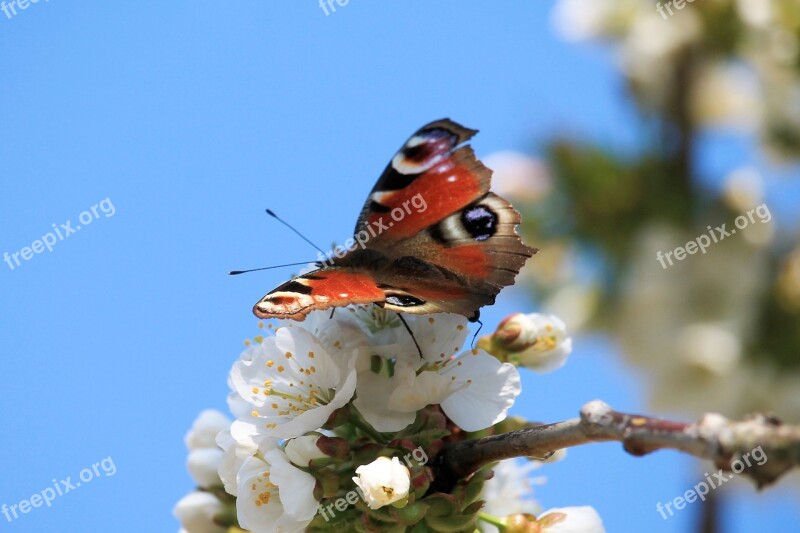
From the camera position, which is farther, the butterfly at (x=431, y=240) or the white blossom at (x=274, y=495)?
the butterfly at (x=431, y=240)

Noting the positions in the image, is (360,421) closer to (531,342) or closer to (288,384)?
(288,384)

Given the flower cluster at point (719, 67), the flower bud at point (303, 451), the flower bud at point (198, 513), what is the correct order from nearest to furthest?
the flower bud at point (303, 451)
the flower bud at point (198, 513)
the flower cluster at point (719, 67)

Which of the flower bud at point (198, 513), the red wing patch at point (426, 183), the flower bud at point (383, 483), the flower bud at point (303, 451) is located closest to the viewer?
the flower bud at point (383, 483)

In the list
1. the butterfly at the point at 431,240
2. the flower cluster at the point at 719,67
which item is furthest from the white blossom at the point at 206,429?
the flower cluster at the point at 719,67

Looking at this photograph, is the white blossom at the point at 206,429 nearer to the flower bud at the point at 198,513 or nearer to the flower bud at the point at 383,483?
the flower bud at the point at 198,513

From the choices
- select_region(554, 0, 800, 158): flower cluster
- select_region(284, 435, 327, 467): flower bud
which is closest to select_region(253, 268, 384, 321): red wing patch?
select_region(284, 435, 327, 467): flower bud

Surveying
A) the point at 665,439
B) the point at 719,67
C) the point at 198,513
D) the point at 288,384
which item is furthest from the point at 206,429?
the point at 719,67

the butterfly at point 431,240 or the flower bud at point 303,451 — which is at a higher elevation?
the butterfly at point 431,240

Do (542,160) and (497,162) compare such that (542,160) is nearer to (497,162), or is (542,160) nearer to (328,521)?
(497,162)
